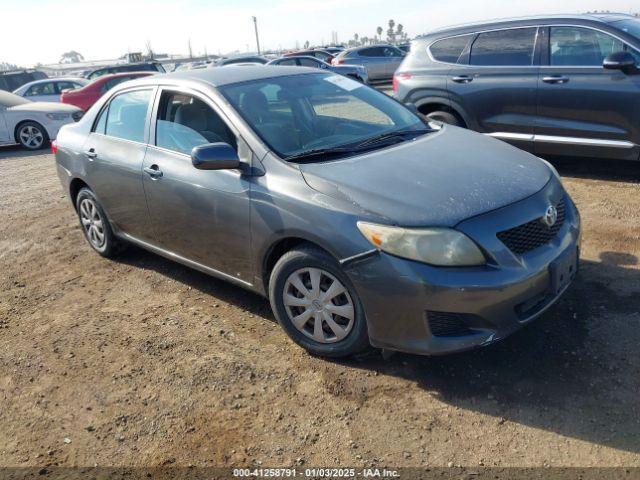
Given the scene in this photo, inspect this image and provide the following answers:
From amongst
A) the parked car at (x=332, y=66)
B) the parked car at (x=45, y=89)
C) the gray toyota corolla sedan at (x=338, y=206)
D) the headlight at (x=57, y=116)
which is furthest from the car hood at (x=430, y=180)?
the parked car at (x=45, y=89)

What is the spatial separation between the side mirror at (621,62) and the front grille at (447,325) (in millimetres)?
4281

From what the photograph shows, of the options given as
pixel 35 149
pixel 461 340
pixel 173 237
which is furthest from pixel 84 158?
pixel 35 149

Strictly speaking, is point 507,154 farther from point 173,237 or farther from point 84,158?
point 84,158

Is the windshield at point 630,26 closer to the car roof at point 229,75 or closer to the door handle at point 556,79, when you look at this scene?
the door handle at point 556,79

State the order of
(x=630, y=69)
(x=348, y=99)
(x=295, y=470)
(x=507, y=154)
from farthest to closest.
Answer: (x=630, y=69) → (x=348, y=99) → (x=507, y=154) → (x=295, y=470)

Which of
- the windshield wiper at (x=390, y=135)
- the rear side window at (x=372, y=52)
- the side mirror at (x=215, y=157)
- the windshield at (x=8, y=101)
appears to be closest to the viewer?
the side mirror at (x=215, y=157)

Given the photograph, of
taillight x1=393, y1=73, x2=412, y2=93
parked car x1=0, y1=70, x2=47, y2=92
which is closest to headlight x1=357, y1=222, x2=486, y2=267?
taillight x1=393, y1=73, x2=412, y2=93

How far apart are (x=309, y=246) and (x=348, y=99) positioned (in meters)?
1.66

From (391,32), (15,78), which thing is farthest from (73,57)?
(15,78)

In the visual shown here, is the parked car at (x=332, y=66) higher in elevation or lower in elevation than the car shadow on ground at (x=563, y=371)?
higher

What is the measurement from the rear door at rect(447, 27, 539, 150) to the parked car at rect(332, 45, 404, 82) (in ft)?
52.0

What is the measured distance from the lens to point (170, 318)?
4.11m

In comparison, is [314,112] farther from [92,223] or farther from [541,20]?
[541,20]

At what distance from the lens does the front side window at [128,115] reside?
4.42 meters
